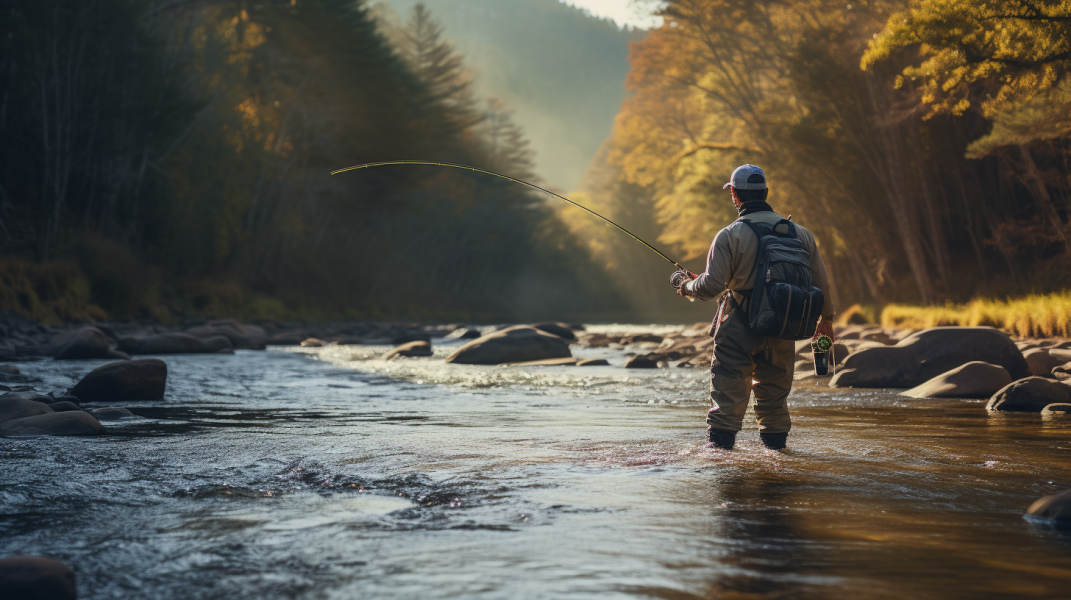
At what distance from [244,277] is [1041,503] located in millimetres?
27088

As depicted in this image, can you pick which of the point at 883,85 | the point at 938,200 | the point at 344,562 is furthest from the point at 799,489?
the point at 938,200

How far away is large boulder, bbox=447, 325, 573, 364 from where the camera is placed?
13.2 metres

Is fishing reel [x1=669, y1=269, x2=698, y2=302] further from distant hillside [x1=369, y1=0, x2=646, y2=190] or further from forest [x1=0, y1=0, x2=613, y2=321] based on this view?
distant hillside [x1=369, y1=0, x2=646, y2=190]

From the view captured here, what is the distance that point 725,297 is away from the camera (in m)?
5.04

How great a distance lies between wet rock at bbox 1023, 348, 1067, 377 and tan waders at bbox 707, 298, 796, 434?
5.18 metres

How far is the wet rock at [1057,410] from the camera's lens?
637 cm

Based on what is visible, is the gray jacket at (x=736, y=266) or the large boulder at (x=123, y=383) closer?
the gray jacket at (x=736, y=266)

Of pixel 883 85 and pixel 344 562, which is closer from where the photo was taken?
pixel 344 562

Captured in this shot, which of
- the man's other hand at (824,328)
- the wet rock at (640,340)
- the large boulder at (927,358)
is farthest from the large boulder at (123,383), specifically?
the wet rock at (640,340)

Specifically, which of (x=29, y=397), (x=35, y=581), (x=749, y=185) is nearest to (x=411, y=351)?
(x=29, y=397)

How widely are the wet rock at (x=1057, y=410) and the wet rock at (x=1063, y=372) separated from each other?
1.90 m

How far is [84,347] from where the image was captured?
36.9ft

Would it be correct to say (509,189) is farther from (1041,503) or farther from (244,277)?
(1041,503)

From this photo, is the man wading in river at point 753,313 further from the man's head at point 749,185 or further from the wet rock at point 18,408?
the wet rock at point 18,408
